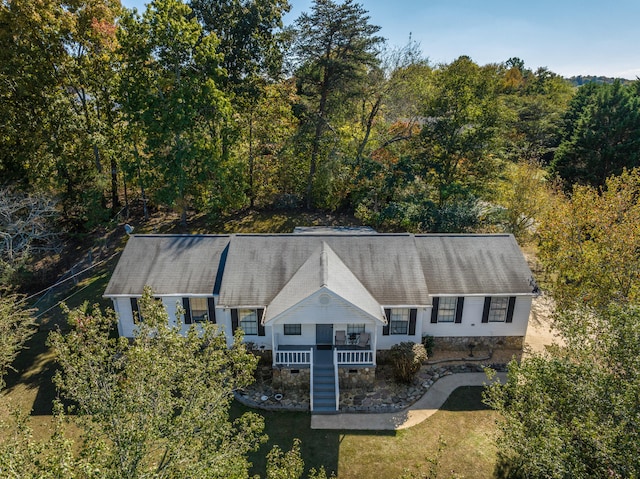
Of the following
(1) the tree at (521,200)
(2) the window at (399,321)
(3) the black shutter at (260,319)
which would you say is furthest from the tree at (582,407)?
(1) the tree at (521,200)

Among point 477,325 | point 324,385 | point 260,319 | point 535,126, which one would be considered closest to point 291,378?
point 324,385

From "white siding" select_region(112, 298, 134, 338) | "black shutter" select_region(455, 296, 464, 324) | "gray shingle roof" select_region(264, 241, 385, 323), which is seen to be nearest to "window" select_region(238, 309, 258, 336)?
"gray shingle roof" select_region(264, 241, 385, 323)

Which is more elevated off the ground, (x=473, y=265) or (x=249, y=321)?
(x=473, y=265)

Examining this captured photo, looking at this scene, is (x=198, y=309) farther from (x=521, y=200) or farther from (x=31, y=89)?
(x=521, y=200)

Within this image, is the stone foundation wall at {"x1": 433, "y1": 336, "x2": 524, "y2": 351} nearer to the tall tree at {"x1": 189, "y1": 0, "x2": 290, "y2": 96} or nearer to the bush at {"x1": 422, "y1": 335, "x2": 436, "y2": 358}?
the bush at {"x1": 422, "y1": 335, "x2": 436, "y2": 358}

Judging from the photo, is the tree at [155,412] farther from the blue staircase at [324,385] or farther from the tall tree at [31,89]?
the tall tree at [31,89]

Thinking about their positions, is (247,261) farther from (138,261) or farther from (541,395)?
(541,395)
